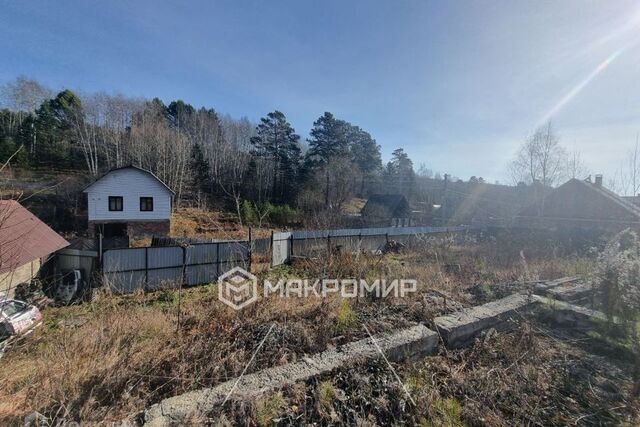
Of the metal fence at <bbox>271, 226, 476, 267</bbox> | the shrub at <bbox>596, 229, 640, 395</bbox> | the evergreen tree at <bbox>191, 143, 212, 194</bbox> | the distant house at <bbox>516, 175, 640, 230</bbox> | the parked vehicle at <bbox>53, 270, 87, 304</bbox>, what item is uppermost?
the evergreen tree at <bbox>191, 143, 212, 194</bbox>

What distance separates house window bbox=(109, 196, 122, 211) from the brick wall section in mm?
1337

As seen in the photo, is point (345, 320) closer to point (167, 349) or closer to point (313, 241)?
point (167, 349)

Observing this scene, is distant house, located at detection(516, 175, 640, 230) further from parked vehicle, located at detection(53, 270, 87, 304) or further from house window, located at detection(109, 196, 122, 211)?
house window, located at detection(109, 196, 122, 211)

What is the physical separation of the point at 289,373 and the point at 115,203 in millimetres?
21797

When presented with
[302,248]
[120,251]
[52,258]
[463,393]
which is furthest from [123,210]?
[463,393]

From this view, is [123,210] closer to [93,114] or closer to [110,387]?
[93,114]

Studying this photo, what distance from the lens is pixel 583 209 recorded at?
2014 cm

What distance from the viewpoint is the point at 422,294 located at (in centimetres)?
455

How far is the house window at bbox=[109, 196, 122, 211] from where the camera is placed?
18.8 metres

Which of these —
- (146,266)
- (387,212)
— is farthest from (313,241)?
(387,212)

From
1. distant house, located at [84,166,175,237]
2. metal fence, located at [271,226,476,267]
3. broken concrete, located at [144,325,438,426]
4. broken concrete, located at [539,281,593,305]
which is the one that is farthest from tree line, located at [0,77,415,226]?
broken concrete, located at [144,325,438,426]

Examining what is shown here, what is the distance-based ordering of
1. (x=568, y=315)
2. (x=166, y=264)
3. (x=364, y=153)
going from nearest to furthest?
(x=568, y=315) < (x=166, y=264) < (x=364, y=153)

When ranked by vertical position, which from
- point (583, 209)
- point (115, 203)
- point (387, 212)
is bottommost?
point (387, 212)

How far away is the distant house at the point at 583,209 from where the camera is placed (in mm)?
17906
